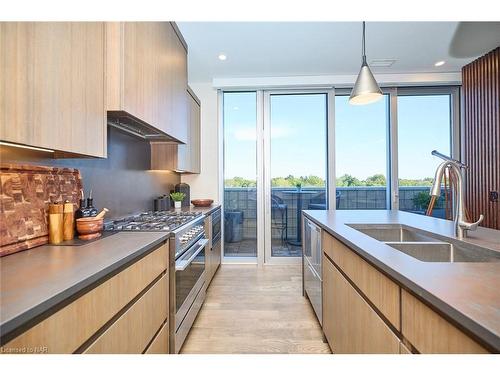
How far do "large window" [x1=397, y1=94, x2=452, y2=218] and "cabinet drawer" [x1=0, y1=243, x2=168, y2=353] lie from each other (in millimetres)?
4119

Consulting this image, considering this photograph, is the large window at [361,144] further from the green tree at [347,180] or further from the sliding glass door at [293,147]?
the sliding glass door at [293,147]

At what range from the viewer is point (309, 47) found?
2979 mm

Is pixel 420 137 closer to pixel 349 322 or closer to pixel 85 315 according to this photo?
pixel 349 322

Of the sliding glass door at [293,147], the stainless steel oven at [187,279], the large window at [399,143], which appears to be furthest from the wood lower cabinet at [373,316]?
the large window at [399,143]

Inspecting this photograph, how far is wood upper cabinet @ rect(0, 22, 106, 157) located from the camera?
88cm

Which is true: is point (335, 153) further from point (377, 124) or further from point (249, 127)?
point (249, 127)

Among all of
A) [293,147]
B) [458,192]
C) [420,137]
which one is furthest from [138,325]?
[420,137]

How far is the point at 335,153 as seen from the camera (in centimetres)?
396

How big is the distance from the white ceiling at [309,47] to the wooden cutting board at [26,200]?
203 centimetres

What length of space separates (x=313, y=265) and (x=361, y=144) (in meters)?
2.57

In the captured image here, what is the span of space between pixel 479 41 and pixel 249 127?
9.96ft

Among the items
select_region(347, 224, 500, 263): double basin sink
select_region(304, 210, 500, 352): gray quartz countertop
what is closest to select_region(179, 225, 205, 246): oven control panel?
select_region(304, 210, 500, 352): gray quartz countertop

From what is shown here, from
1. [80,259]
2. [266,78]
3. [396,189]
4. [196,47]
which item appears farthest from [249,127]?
[80,259]

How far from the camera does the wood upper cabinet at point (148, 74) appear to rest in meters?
1.44
